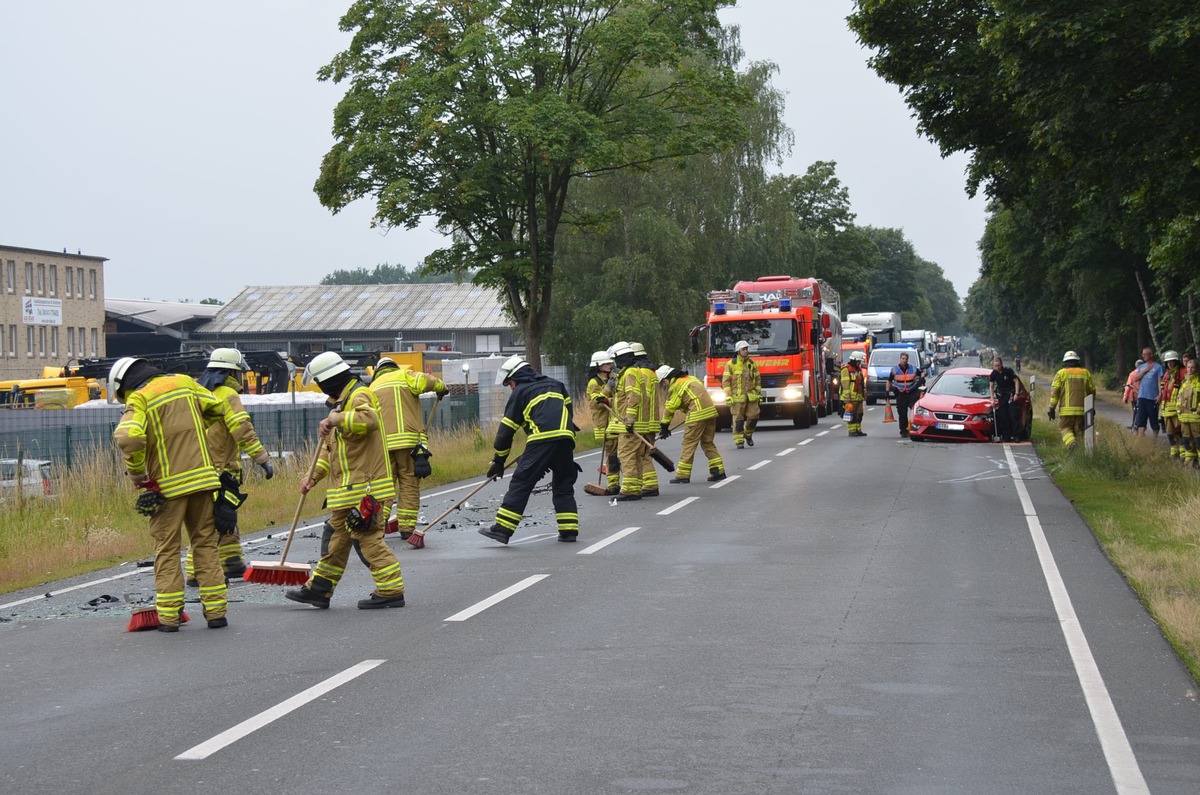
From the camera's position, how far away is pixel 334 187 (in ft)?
104

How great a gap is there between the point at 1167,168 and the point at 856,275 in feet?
224

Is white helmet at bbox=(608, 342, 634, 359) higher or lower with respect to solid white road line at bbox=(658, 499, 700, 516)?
higher

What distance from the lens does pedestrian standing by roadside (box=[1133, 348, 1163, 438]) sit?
26.3 meters

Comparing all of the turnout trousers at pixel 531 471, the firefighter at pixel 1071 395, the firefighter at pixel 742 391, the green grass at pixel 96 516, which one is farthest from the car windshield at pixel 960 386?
the turnout trousers at pixel 531 471

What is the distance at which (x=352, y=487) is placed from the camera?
30.9 ft

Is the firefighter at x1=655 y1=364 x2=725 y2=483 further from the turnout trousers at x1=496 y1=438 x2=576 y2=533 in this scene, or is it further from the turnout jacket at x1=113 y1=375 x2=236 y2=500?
the turnout jacket at x1=113 y1=375 x2=236 y2=500

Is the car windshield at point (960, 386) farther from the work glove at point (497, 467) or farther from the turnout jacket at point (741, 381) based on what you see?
the work glove at point (497, 467)

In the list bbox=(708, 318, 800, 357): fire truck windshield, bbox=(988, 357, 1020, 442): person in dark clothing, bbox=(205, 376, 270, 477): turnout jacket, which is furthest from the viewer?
bbox=(708, 318, 800, 357): fire truck windshield

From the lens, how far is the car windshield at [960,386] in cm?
2873

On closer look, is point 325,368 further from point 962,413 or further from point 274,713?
point 962,413

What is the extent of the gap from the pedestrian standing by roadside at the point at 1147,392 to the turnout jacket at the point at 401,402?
17489 mm

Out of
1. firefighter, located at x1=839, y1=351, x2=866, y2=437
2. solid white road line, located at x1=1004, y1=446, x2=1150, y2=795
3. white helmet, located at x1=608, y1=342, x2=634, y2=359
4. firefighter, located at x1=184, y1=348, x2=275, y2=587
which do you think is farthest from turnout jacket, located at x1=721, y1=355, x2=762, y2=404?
firefighter, located at x1=184, y1=348, x2=275, y2=587

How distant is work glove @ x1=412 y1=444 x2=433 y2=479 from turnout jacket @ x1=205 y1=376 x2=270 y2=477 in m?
1.68

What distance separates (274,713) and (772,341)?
27729 mm
